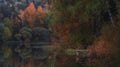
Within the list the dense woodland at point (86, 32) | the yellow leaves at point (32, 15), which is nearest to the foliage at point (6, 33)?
the yellow leaves at point (32, 15)

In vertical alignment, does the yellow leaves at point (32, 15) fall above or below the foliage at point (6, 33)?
above

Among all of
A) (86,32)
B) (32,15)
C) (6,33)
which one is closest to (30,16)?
(32,15)

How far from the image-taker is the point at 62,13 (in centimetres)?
456

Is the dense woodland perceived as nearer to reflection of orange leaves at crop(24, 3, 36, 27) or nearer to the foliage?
the foliage

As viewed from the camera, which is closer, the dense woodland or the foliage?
the dense woodland

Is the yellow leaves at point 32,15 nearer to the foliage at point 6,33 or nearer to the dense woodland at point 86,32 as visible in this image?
the foliage at point 6,33

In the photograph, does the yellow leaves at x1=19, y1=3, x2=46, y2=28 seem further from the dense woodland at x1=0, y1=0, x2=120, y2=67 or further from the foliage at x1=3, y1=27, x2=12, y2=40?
the dense woodland at x1=0, y1=0, x2=120, y2=67

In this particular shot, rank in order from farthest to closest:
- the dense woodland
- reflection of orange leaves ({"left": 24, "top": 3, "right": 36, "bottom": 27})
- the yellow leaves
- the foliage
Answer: reflection of orange leaves ({"left": 24, "top": 3, "right": 36, "bottom": 27}) < the yellow leaves < the foliage < the dense woodland

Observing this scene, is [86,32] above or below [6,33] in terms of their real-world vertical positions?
above

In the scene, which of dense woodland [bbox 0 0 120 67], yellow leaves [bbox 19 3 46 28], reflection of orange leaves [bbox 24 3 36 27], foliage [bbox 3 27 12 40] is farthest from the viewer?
reflection of orange leaves [bbox 24 3 36 27]

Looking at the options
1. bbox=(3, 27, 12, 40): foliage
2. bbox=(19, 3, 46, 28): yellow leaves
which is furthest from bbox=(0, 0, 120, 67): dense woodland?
bbox=(19, 3, 46, 28): yellow leaves

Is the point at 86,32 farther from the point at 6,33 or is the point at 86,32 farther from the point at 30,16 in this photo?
the point at 30,16

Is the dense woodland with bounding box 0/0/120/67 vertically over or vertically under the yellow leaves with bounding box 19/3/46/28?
under

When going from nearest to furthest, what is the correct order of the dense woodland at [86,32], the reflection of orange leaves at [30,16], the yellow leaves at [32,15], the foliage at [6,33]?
the dense woodland at [86,32] < the foliage at [6,33] < the yellow leaves at [32,15] < the reflection of orange leaves at [30,16]
